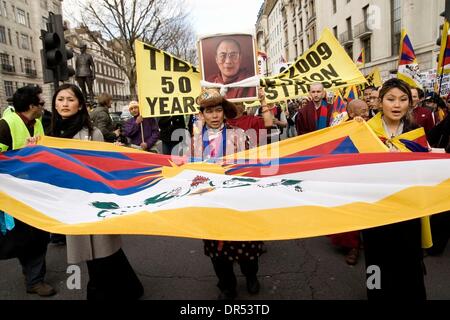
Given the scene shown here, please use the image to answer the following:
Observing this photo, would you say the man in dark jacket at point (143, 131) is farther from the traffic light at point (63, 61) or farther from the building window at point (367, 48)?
the building window at point (367, 48)

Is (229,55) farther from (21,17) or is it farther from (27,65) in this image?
(21,17)

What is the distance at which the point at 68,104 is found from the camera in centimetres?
356

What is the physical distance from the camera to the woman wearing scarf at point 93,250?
111 inches

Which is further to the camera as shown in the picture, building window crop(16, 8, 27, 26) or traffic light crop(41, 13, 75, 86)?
building window crop(16, 8, 27, 26)

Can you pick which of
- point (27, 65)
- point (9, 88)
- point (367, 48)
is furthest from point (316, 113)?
point (27, 65)

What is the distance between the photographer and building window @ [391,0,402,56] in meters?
25.2

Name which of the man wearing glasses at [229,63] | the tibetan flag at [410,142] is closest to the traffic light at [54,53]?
the man wearing glasses at [229,63]

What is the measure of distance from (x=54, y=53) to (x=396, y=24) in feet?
83.0

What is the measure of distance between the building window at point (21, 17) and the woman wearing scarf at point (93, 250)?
2357 inches

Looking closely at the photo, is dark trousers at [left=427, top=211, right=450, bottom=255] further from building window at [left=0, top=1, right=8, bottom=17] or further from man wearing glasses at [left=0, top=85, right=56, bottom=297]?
building window at [left=0, top=1, right=8, bottom=17]

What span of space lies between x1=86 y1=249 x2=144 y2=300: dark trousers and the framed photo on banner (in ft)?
7.40

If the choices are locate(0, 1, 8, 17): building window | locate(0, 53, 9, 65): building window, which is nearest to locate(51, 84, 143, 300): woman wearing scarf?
locate(0, 53, 9, 65): building window

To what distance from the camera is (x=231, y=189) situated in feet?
7.98

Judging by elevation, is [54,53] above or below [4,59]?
below
